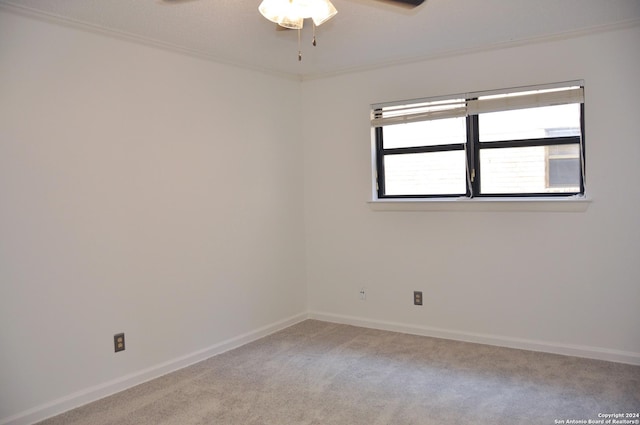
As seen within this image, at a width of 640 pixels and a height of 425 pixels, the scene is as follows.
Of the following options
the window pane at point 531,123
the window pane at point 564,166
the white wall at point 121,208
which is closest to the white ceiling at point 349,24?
the white wall at point 121,208

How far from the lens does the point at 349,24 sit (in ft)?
10.2

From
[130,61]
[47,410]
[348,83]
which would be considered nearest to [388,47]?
[348,83]

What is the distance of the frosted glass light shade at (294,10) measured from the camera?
2.08 meters

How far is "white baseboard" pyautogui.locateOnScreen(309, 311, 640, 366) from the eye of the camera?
134 inches

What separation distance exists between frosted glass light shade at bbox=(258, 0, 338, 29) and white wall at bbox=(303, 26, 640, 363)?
208 centimetres

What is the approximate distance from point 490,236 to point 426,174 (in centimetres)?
77

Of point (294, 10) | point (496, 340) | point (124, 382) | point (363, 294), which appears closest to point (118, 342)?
point (124, 382)

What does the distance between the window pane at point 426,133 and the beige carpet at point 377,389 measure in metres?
1.69

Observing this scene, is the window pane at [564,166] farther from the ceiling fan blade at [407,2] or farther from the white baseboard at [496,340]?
the ceiling fan blade at [407,2]

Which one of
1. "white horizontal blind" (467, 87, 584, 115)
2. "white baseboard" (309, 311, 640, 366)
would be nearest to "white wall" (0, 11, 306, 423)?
"white baseboard" (309, 311, 640, 366)

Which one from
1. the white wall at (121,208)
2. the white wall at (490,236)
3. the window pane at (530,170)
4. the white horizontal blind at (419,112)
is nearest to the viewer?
the white wall at (121,208)

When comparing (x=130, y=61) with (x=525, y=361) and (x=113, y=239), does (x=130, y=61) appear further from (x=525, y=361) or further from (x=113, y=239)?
(x=525, y=361)

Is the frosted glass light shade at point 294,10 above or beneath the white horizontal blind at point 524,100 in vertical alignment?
above

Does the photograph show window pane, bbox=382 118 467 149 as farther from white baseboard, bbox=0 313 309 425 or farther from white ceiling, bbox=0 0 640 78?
white baseboard, bbox=0 313 309 425
